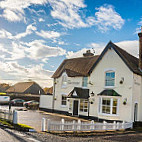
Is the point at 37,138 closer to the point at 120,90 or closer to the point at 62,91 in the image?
the point at 120,90

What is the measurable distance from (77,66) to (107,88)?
7138 millimetres

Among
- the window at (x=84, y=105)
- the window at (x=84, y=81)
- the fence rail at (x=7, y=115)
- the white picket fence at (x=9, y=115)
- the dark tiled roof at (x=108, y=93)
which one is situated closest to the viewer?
the white picket fence at (x=9, y=115)

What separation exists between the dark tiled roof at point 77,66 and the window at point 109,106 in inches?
182

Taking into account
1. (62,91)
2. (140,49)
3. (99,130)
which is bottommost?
(99,130)

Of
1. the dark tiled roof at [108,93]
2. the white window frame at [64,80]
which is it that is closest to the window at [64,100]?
the white window frame at [64,80]

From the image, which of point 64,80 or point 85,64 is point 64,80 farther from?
point 85,64

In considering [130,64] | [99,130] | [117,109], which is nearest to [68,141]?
[99,130]

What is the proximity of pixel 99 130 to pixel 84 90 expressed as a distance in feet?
30.9

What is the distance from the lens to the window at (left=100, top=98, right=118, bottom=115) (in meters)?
20.0

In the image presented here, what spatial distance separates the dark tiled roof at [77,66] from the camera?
25247 mm

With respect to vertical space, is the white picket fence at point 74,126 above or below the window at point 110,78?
below

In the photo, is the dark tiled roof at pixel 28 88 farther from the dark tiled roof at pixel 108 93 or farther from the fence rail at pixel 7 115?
the fence rail at pixel 7 115

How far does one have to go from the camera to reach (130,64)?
64.3ft

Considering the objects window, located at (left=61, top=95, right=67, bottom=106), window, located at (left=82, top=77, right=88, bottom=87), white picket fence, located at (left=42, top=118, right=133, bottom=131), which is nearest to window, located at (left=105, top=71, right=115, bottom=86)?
window, located at (left=82, top=77, right=88, bottom=87)
